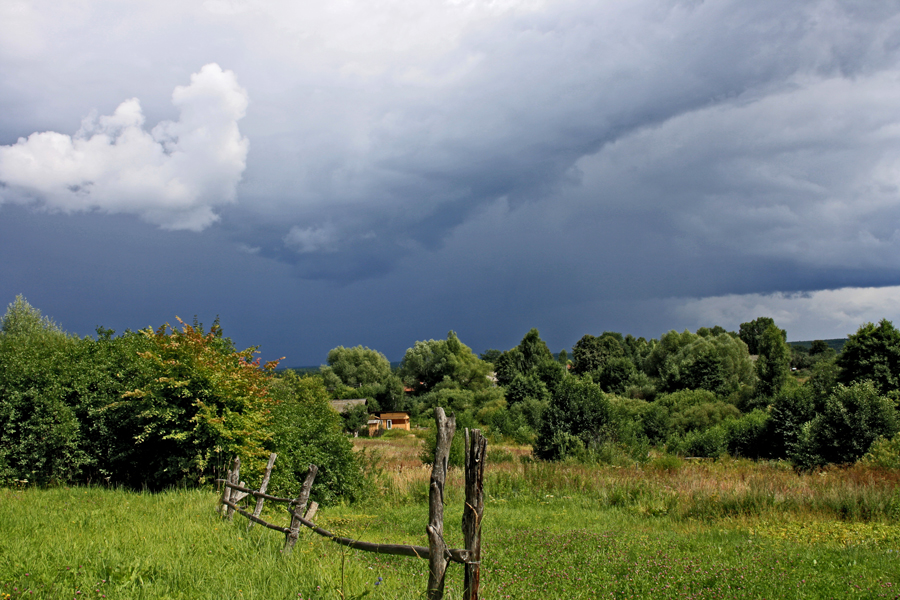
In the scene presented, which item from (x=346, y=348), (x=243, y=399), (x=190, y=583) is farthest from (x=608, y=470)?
(x=346, y=348)

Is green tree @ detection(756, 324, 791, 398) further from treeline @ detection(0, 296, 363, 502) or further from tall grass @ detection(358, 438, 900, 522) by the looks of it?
treeline @ detection(0, 296, 363, 502)

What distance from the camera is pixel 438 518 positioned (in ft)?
13.9

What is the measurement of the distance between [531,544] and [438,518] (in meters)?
5.44

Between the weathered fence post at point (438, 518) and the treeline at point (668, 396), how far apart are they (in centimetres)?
1616

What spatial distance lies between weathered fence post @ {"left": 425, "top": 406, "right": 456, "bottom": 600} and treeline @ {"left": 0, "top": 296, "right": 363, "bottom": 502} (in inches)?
347

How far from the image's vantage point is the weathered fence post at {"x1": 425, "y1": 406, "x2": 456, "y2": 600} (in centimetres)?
412

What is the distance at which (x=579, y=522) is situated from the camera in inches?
444

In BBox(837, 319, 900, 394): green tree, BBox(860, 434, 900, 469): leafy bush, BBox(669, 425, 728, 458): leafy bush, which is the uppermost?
BBox(837, 319, 900, 394): green tree

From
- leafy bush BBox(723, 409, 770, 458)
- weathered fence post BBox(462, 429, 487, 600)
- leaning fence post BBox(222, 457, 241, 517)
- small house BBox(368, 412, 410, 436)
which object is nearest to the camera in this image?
weathered fence post BBox(462, 429, 487, 600)

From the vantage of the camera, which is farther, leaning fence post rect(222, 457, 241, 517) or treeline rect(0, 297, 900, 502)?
treeline rect(0, 297, 900, 502)

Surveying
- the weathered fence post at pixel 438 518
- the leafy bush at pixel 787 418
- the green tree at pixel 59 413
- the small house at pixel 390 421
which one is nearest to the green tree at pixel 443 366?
the small house at pixel 390 421

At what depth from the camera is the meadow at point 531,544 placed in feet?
16.8

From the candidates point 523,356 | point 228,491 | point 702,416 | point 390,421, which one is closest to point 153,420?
point 228,491

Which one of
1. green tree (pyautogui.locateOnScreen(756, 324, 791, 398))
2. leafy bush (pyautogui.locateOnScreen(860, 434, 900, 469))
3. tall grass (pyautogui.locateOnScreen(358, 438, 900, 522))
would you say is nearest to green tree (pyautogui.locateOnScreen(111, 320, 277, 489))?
tall grass (pyautogui.locateOnScreen(358, 438, 900, 522))
